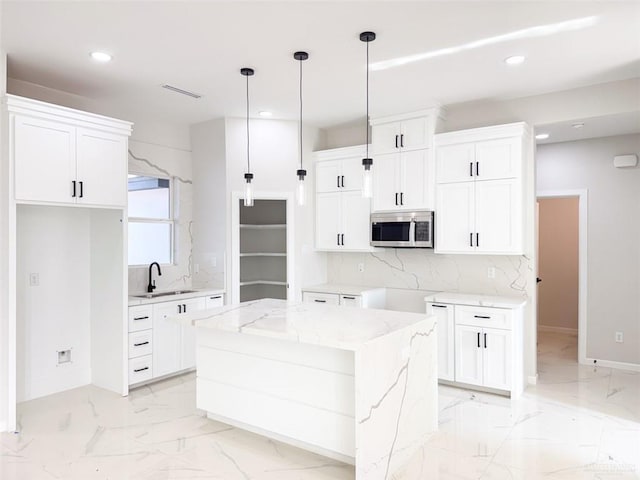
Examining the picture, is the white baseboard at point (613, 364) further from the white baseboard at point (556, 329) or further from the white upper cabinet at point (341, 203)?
the white upper cabinet at point (341, 203)

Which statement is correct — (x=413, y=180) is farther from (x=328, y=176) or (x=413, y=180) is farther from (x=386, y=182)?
(x=328, y=176)

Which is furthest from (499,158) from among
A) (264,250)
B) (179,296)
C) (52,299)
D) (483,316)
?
(52,299)

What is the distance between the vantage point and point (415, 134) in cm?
478

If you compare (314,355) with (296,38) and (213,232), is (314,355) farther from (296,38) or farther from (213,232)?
(213,232)

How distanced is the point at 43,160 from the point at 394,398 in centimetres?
321

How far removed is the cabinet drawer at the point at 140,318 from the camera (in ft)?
14.1

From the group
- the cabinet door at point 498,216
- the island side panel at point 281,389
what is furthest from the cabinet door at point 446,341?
the island side panel at point 281,389

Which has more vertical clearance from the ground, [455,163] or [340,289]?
[455,163]

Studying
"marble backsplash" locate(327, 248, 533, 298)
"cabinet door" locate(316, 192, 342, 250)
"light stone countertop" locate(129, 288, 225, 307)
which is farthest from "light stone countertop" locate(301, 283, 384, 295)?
"light stone countertop" locate(129, 288, 225, 307)

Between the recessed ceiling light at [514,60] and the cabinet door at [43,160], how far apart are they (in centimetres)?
360

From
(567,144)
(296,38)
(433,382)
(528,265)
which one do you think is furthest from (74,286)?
(567,144)

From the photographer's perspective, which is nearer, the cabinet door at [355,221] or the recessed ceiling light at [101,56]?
the recessed ceiling light at [101,56]

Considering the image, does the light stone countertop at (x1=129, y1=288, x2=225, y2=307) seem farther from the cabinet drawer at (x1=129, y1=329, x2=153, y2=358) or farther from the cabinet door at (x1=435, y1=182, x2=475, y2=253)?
the cabinet door at (x1=435, y1=182, x2=475, y2=253)

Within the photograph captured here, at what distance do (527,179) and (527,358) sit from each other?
1789mm
